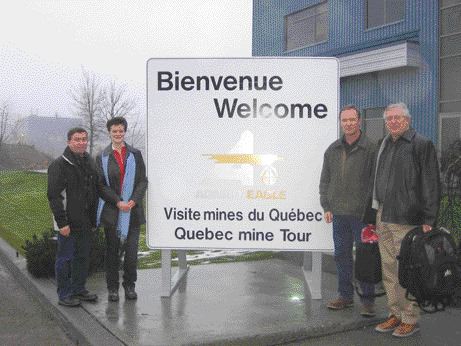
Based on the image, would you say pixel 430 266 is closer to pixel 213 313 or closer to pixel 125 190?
pixel 213 313

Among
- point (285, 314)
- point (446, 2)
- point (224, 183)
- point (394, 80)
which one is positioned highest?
point (446, 2)

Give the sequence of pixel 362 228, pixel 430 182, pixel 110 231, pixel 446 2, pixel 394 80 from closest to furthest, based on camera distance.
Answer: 1. pixel 430 182
2. pixel 362 228
3. pixel 110 231
4. pixel 446 2
5. pixel 394 80

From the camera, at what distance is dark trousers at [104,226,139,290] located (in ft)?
18.1

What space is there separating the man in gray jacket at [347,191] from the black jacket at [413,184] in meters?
0.44

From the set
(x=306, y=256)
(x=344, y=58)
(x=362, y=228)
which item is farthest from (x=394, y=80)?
(x=362, y=228)

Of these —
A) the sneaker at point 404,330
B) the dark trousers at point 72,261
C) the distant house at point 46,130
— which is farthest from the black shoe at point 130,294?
the distant house at point 46,130

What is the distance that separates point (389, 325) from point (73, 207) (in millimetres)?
2993

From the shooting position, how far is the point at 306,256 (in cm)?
671

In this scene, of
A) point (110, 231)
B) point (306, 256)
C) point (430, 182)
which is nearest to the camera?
point (430, 182)

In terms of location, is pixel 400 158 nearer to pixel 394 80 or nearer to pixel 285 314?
pixel 285 314

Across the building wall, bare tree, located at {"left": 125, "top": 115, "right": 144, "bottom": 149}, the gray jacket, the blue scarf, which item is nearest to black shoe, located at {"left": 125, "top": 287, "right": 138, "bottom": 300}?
the blue scarf

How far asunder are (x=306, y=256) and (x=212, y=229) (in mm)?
1505

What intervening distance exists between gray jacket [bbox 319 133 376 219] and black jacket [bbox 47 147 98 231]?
2.25 m

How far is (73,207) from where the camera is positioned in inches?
212
